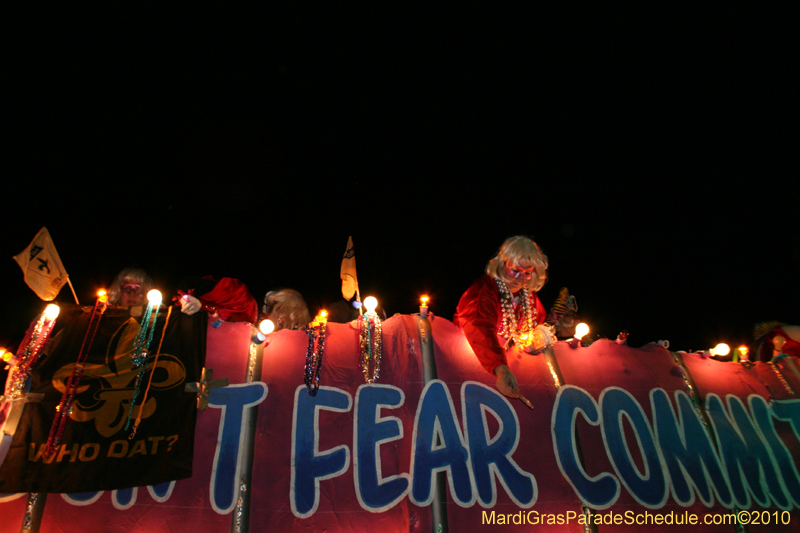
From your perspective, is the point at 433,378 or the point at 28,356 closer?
the point at 28,356

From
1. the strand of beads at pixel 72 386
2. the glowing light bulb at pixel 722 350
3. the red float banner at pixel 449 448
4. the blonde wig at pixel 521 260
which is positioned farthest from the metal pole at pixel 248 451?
the glowing light bulb at pixel 722 350

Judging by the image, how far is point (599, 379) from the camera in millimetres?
3188

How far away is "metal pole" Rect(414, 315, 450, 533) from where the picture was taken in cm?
246

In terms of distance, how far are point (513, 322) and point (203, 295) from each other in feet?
7.58

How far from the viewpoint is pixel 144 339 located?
2824 mm

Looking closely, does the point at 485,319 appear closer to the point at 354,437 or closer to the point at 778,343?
the point at 354,437

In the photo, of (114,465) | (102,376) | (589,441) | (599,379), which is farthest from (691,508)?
(102,376)

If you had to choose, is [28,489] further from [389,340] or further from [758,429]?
[758,429]

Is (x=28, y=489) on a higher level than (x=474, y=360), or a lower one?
lower

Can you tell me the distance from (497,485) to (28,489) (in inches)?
103

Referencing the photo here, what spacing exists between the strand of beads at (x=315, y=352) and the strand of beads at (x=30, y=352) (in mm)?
1648

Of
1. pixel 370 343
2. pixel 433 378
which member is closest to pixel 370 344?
pixel 370 343

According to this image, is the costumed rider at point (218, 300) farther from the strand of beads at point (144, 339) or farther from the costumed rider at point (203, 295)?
the strand of beads at point (144, 339)

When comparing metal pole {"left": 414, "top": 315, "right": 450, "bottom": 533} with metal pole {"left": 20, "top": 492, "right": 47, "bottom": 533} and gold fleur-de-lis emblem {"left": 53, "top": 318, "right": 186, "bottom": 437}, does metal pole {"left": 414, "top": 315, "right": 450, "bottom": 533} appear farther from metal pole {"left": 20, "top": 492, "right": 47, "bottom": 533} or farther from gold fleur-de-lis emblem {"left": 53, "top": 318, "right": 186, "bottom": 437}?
metal pole {"left": 20, "top": 492, "right": 47, "bottom": 533}
